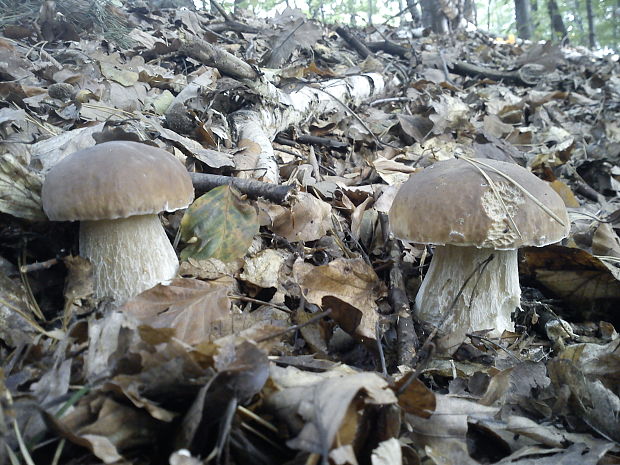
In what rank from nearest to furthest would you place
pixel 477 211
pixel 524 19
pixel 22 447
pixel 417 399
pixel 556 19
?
1. pixel 22 447
2. pixel 417 399
3. pixel 477 211
4. pixel 524 19
5. pixel 556 19

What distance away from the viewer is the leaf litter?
1.16m

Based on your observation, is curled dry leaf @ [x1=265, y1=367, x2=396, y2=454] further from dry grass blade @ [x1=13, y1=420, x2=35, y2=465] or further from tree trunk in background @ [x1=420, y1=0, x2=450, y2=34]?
tree trunk in background @ [x1=420, y1=0, x2=450, y2=34]

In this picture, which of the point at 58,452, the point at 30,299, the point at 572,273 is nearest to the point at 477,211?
the point at 572,273

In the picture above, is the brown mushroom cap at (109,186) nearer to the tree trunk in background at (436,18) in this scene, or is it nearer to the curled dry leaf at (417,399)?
the curled dry leaf at (417,399)

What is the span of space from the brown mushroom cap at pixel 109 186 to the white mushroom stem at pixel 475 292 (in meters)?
1.44

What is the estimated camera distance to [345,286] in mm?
2258

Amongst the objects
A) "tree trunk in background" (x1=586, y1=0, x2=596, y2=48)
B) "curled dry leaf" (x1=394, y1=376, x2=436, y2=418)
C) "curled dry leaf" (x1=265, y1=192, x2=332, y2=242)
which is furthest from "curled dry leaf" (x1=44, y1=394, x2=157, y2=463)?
"tree trunk in background" (x1=586, y1=0, x2=596, y2=48)

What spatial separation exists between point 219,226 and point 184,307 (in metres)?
0.63

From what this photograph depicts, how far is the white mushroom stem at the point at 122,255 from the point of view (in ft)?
6.42

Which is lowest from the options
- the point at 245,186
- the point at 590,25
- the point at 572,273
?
the point at 572,273

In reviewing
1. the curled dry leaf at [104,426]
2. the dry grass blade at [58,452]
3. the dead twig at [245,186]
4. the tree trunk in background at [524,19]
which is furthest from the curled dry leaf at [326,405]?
the tree trunk in background at [524,19]

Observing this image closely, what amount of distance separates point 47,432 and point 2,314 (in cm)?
75

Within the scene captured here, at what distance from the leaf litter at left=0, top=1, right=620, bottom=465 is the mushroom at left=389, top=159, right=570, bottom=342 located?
102mm

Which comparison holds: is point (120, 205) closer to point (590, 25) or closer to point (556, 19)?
point (556, 19)
